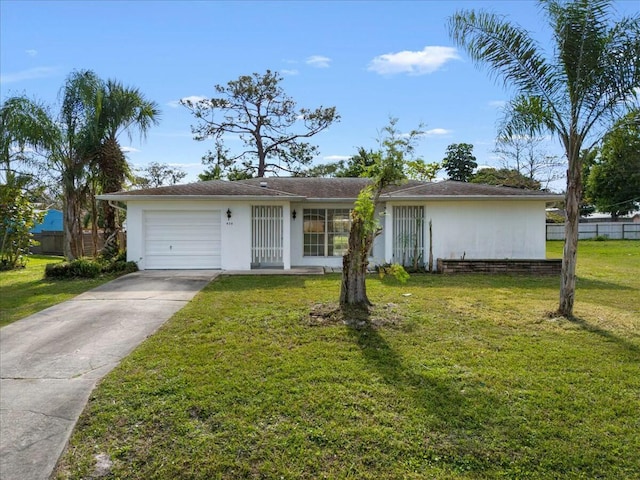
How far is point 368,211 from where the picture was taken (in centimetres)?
711

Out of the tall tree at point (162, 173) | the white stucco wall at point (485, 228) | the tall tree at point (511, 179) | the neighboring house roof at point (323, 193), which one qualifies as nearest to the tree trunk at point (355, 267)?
the neighboring house roof at point (323, 193)

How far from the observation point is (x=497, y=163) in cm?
3147

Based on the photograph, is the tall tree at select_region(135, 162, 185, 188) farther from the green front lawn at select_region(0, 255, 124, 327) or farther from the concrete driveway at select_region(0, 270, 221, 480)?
the concrete driveway at select_region(0, 270, 221, 480)

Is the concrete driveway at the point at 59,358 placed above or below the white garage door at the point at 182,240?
below

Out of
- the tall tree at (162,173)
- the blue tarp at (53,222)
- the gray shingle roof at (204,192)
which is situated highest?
the tall tree at (162,173)

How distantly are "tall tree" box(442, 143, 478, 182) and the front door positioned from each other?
34520 mm

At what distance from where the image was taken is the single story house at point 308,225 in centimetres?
1384

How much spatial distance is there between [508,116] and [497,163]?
25483 mm

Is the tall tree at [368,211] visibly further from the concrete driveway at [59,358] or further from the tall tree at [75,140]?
the tall tree at [75,140]

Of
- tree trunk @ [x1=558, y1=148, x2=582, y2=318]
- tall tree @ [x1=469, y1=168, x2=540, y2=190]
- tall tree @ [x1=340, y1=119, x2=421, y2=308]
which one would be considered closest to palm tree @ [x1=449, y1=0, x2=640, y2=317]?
tree trunk @ [x1=558, y1=148, x2=582, y2=318]

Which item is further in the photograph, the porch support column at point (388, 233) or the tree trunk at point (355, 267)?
the porch support column at point (388, 233)

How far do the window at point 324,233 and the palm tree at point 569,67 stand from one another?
820cm

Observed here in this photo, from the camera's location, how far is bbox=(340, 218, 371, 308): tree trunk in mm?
7301

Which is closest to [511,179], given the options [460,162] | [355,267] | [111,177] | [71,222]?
[460,162]
